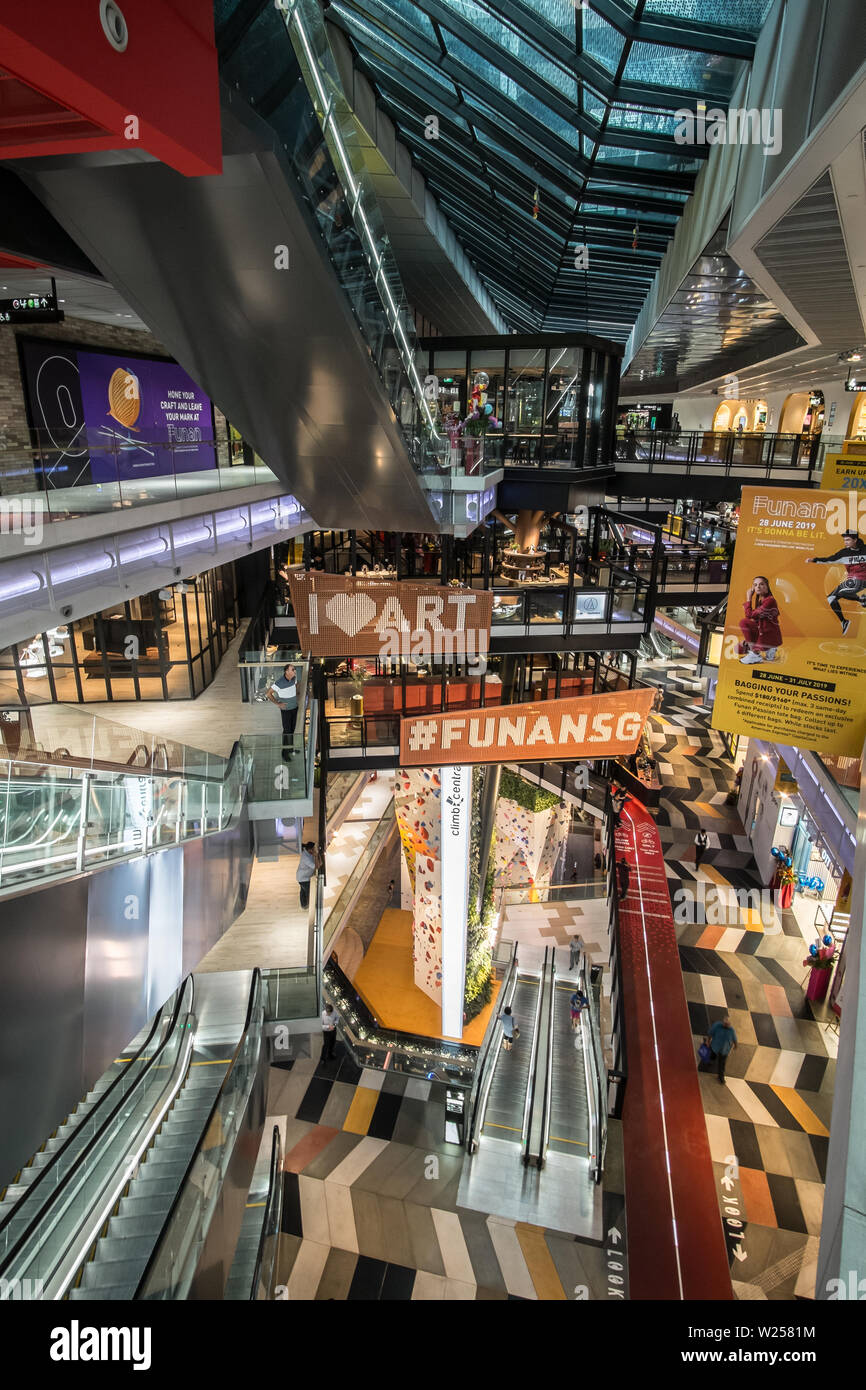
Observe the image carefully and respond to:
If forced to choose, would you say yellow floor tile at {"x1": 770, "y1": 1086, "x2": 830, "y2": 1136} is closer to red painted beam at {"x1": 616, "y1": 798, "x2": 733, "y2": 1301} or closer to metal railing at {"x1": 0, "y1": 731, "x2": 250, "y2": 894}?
red painted beam at {"x1": 616, "y1": 798, "x2": 733, "y2": 1301}

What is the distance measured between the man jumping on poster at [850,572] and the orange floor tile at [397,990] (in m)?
9.57

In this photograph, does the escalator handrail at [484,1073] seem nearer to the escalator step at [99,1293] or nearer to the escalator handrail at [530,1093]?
the escalator handrail at [530,1093]

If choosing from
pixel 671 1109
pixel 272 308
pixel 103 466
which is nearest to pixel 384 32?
pixel 272 308

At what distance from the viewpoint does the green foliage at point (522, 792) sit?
16078mm

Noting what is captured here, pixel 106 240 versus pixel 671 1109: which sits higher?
pixel 106 240

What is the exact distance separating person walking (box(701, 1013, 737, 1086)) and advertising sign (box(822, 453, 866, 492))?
782 cm

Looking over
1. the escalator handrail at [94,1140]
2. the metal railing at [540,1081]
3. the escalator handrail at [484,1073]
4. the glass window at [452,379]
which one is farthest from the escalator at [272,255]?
the metal railing at [540,1081]

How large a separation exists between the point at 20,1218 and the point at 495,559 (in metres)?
14.4

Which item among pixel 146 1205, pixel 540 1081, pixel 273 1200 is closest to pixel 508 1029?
pixel 540 1081

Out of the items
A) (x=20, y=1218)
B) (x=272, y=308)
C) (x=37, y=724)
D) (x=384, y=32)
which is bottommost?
(x=20, y=1218)

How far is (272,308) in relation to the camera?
17.3 ft

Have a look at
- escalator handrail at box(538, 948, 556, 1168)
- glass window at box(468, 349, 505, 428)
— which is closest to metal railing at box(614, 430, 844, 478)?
glass window at box(468, 349, 505, 428)

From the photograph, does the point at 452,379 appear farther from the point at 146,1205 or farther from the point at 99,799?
the point at 146,1205
